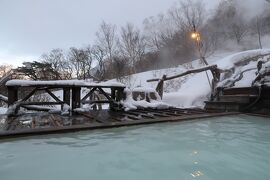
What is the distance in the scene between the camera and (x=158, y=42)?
3872 cm

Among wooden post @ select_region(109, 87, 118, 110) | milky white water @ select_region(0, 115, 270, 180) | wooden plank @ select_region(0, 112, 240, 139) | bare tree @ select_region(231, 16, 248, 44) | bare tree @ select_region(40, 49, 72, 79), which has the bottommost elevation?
milky white water @ select_region(0, 115, 270, 180)

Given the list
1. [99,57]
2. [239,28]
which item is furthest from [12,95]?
[239,28]

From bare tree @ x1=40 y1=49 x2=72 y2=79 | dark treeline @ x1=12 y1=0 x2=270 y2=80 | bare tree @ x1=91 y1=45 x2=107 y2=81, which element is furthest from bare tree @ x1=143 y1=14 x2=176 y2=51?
bare tree @ x1=40 y1=49 x2=72 y2=79

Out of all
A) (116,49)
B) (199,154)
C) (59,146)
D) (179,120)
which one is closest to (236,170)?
(199,154)

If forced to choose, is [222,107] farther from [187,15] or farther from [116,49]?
[116,49]

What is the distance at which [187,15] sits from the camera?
31.4 meters

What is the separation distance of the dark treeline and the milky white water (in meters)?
27.5

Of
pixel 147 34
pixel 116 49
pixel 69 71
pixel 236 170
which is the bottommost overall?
pixel 236 170

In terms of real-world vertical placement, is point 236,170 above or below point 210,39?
below

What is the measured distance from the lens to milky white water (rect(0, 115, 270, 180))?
8.66 feet

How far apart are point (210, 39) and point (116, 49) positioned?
14.6 meters

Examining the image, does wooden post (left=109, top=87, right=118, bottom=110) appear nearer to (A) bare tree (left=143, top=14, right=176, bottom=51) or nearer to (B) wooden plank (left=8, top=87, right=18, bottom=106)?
(B) wooden plank (left=8, top=87, right=18, bottom=106)

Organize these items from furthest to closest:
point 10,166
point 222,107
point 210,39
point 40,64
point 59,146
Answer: point 210,39 < point 40,64 < point 222,107 < point 59,146 < point 10,166

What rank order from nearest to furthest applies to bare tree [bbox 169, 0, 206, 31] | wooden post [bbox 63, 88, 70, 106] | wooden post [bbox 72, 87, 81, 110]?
wooden post [bbox 72, 87, 81, 110] → wooden post [bbox 63, 88, 70, 106] → bare tree [bbox 169, 0, 206, 31]
